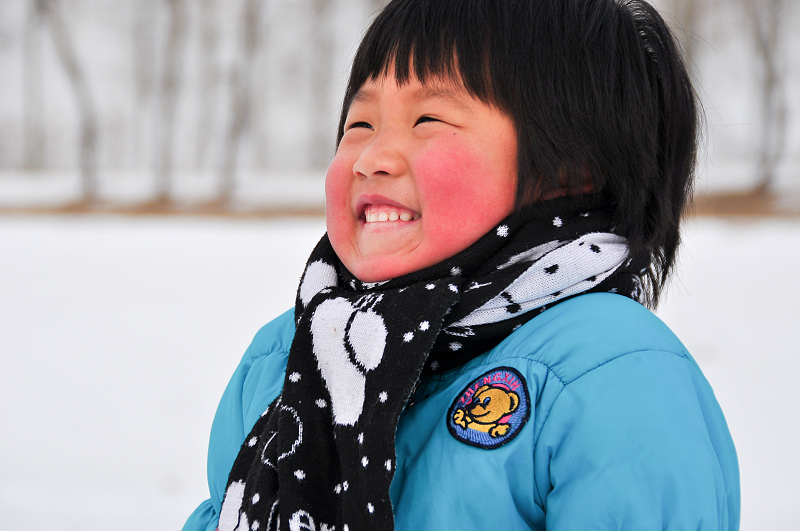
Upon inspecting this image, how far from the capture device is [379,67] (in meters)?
1.03

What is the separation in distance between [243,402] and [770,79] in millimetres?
4409

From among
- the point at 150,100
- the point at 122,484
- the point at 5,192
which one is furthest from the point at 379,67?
the point at 5,192

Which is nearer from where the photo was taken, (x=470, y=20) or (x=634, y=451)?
(x=634, y=451)

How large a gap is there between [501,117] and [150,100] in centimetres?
481

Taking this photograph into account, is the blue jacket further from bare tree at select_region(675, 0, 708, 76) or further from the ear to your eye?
bare tree at select_region(675, 0, 708, 76)

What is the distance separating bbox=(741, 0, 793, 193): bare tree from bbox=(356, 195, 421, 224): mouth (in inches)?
165

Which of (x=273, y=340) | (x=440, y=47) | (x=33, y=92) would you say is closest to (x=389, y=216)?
(x=440, y=47)

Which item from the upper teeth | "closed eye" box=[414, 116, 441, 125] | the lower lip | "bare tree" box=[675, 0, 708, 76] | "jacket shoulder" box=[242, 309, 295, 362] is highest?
"bare tree" box=[675, 0, 708, 76]

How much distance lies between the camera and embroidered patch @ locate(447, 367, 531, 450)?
76 cm

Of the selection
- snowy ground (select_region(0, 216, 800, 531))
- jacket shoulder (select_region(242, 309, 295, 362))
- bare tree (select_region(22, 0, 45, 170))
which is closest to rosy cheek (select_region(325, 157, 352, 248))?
jacket shoulder (select_region(242, 309, 295, 362))

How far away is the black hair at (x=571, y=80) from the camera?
922mm

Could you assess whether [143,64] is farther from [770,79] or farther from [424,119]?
[424,119]

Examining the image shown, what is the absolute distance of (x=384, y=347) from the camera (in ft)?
2.80

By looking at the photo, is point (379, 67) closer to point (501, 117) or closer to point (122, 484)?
point (501, 117)
